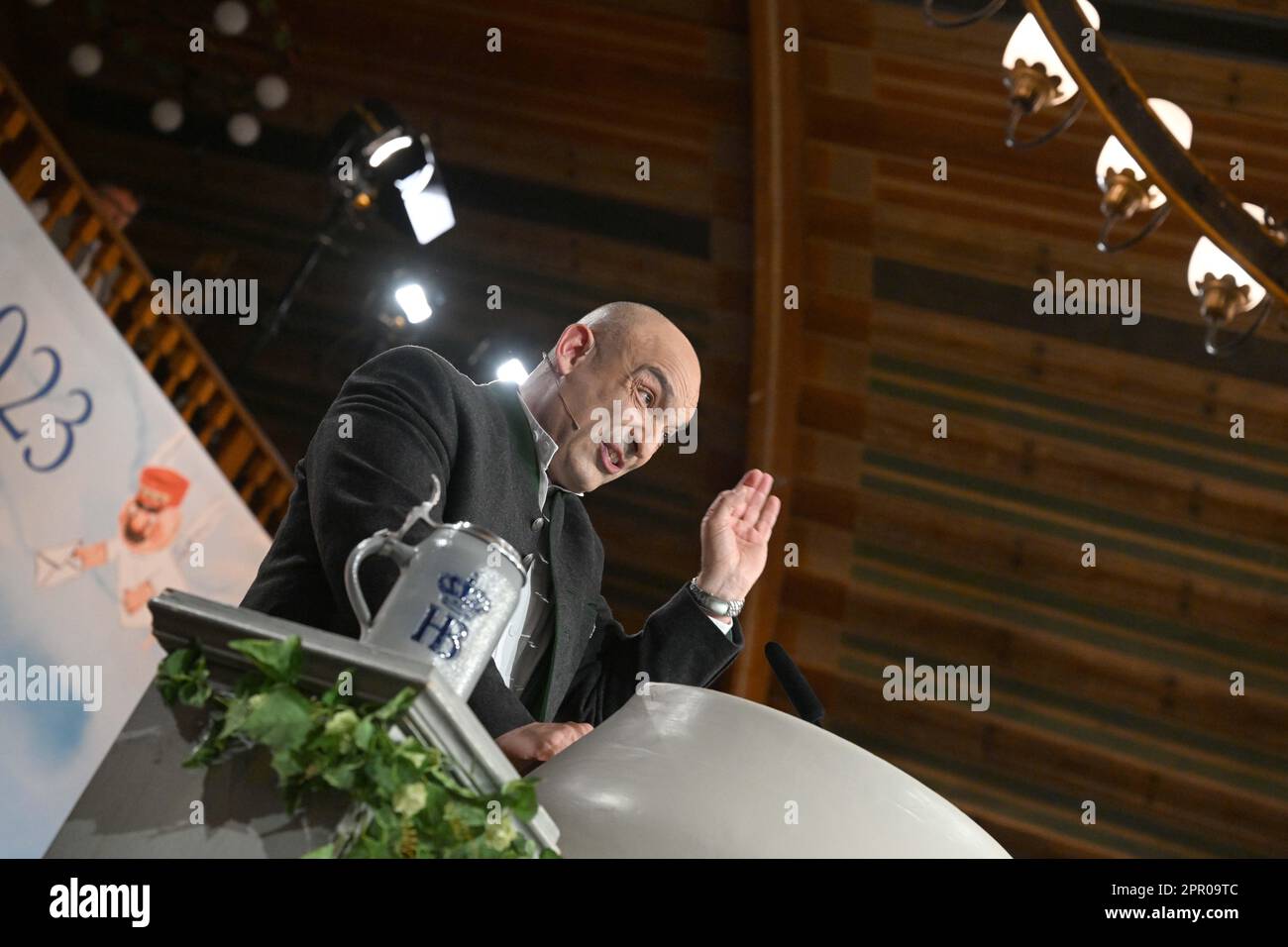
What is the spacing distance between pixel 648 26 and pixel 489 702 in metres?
4.85

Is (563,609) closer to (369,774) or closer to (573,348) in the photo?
(573,348)

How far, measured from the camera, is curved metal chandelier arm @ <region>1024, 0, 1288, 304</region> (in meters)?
2.62

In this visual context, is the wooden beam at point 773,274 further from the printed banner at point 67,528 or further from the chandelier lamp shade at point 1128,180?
the printed banner at point 67,528

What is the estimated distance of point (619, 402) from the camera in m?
1.85

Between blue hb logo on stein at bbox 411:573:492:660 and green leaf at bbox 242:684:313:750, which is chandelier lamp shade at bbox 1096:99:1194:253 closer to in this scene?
blue hb logo on stein at bbox 411:573:492:660

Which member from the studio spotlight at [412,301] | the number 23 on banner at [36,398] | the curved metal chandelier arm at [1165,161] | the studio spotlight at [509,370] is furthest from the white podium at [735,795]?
the studio spotlight at [412,301]

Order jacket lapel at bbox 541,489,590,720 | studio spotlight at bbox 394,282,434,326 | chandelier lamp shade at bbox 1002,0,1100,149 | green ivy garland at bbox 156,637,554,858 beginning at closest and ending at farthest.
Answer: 1. green ivy garland at bbox 156,637,554,858
2. jacket lapel at bbox 541,489,590,720
3. chandelier lamp shade at bbox 1002,0,1100,149
4. studio spotlight at bbox 394,282,434,326

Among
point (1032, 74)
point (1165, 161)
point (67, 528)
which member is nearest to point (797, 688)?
point (1165, 161)

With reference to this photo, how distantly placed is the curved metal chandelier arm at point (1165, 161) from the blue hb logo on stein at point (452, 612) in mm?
1924

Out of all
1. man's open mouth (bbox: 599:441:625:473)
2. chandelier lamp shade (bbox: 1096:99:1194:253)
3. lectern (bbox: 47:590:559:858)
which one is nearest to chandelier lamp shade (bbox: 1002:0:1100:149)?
chandelier lamp shade (bbox: 1096:99:1194:253)

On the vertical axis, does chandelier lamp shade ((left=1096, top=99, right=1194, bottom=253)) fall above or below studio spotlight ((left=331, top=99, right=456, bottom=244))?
below

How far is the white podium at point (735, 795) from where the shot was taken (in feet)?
3.49

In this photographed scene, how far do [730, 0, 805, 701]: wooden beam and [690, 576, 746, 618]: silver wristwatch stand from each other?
12.4ft

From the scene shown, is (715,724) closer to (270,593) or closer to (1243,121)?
(270,593)
